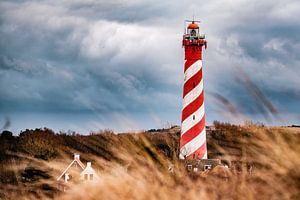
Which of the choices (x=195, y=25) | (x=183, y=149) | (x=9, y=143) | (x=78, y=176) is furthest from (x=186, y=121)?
(x=78, y=176)

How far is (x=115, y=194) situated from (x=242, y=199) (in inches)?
26.8

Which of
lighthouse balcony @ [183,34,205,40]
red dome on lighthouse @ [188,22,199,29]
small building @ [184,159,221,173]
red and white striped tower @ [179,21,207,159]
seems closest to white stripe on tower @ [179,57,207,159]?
red and white striped tower @ [179,21,207,159]

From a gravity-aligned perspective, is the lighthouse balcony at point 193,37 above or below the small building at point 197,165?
above

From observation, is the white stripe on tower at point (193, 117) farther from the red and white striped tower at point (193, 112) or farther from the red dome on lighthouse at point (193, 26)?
the red dome on lighthouse at point (193, 26)

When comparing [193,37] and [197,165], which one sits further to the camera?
[193,37]

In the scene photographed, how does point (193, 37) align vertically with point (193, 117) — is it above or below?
above

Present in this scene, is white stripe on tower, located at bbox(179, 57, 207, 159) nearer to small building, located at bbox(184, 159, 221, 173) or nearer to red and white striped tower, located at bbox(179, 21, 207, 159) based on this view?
red and white striped tower, located at bbox(179, 21, 207, 159)

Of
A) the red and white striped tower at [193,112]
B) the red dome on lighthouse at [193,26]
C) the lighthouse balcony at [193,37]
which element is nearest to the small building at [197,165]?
the red and white striped tower at [193,112]

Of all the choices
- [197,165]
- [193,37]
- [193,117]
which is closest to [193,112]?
[193,117]

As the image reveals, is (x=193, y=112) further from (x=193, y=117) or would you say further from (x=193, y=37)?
(x=193, y=37)

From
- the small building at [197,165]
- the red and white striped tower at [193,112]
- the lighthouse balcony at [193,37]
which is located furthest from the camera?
the lighthouse balcony at [193,37]

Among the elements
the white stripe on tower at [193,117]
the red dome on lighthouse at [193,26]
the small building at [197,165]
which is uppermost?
the red dome on lighthouse at [193,26]

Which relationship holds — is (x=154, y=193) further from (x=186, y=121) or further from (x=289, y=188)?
(x=186, y=121)

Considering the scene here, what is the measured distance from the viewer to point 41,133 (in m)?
27.8
